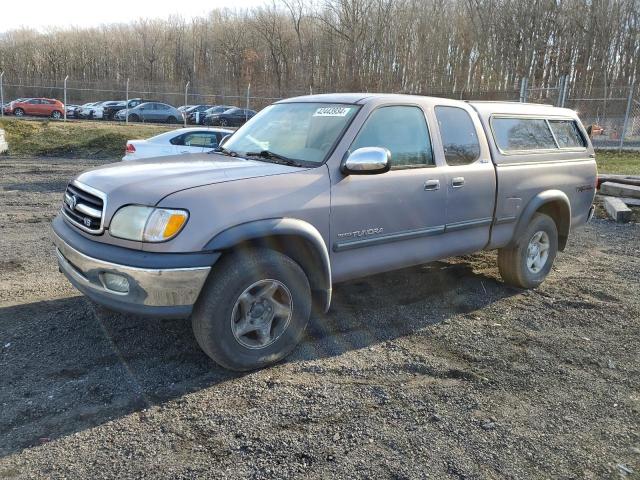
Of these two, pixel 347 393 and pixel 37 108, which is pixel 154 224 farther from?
pixel 37 108

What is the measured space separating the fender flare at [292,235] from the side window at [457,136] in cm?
164

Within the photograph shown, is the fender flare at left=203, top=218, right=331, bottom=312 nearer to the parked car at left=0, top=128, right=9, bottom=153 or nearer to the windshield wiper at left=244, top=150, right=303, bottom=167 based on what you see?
the windshield wiper at left=244, top=150, right=303, bottom=167

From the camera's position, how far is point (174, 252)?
3256mm

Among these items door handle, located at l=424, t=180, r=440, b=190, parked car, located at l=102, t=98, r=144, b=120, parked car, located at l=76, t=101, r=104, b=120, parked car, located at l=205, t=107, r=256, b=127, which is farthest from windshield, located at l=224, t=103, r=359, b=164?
parked car, located at l=76, t=101, r=104, b=120

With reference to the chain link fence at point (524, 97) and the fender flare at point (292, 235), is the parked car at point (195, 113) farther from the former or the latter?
the fender flare at point (292, 235)

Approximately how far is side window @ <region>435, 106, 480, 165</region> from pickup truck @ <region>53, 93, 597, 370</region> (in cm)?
1

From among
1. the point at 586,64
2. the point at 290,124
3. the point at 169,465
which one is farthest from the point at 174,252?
the point at 586,64

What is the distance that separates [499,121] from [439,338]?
7.73 feet

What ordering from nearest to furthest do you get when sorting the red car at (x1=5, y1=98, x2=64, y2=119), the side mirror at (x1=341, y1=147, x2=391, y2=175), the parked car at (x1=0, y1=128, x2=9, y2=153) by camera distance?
1. the side mirror at (x1=341, y1=147, x2=391, y2=175)
2. the parked car at (x1=0, y1=128, x2=9, y2=153)
3. the red car at (x1=5, y1=98, x2=64, y2=119)

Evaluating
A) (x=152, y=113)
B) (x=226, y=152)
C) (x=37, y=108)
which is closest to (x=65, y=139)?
(x=152, y=113)

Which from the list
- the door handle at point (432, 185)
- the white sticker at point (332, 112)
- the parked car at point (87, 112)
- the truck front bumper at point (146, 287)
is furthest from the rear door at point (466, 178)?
the parked car at point (87, 112)

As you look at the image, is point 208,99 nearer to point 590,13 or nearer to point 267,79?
point 267,79

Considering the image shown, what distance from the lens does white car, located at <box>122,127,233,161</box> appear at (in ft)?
35.5

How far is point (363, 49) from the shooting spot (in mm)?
46656
